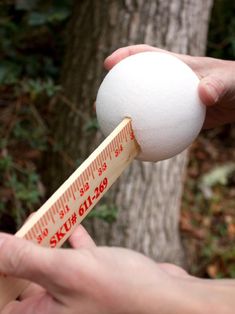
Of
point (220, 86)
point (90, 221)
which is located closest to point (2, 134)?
point (90, 221)

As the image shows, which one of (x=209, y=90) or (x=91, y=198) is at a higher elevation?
(x=209, y=90)

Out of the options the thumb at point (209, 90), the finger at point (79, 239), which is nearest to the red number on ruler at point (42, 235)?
the finger at point (79, 239)

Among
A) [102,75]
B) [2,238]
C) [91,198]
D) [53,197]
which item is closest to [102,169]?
[91,198]

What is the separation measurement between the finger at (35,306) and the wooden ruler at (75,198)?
0.7 inches

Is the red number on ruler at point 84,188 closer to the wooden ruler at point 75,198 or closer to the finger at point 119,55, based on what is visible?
the wooden ruler at point 75,198

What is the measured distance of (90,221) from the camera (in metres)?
2.15

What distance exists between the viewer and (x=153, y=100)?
1.13 metres

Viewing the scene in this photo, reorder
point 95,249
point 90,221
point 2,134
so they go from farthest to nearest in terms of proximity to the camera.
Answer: point 90,221, point 2,134, point 95,249

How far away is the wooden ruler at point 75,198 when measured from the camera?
2.81ft

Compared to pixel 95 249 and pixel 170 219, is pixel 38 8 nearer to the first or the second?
pixel 170 219

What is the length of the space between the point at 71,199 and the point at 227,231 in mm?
1794

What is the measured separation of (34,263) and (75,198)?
7.6 inches

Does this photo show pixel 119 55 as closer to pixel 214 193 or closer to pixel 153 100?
pixel 153 100

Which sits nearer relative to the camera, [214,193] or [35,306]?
[35,306]
